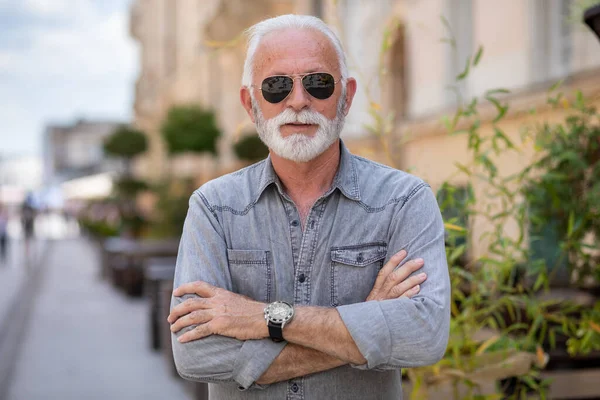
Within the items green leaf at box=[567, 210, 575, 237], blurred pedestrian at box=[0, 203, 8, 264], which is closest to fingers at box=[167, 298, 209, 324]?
green leaf at box=[567, 210, 575, 237]

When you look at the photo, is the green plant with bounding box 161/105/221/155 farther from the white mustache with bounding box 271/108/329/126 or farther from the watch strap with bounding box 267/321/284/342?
the watch strap with bounding box 267/321/284/342

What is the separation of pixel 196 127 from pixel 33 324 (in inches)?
362

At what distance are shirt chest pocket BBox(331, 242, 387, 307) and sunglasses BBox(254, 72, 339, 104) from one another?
421mm

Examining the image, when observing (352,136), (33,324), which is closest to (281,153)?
(33,324)

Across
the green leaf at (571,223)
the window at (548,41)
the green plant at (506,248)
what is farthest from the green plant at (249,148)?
the green leaf at (571,223)

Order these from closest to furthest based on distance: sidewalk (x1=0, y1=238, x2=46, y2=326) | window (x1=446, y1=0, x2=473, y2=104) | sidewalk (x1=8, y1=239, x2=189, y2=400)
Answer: sidewalk (x1=8, y1=239, x2=189, y2=400), window (x1=446, y1=0, x2=473, y2=104), sidewalk (x1=0, y1=238, x2=46, y2=326)

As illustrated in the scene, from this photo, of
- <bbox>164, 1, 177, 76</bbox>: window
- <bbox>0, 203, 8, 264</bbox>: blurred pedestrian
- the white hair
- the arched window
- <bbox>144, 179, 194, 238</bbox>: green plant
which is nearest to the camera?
the white hair

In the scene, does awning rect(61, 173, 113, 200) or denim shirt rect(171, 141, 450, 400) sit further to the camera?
awning rect(61, 173, 113, 200)

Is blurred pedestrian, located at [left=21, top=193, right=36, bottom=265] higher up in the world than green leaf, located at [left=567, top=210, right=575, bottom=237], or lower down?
lower down

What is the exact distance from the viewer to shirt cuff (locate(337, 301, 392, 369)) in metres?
1.81

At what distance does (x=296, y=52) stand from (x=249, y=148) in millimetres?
16012

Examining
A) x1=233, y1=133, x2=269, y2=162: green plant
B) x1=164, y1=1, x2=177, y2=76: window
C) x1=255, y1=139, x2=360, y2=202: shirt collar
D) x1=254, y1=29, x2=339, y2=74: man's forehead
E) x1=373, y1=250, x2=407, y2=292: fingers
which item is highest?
x1=164, y1=1, x2=177, y2=76: window

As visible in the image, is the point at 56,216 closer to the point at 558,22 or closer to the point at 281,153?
the point at 558,22

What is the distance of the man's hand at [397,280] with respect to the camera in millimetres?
1921
